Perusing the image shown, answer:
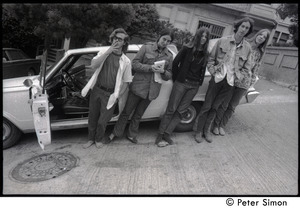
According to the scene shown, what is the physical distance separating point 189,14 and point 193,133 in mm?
12646

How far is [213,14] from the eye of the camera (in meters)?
15.0

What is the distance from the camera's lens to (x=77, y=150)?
3.64 m

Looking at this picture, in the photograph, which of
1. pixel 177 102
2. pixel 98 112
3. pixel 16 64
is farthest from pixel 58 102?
pixel 16 64

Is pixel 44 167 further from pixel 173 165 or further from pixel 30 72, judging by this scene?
pixel 30 72

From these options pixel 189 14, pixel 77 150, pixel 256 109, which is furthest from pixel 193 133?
pixel 189 14

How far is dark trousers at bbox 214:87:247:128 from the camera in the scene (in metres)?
3.80

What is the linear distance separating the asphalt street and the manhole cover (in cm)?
7

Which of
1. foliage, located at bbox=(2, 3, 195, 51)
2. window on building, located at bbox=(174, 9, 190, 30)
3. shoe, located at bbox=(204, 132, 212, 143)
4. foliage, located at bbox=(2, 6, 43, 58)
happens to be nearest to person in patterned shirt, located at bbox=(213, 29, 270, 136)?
shoe, located at bbox=(204, 132, 212, 143)

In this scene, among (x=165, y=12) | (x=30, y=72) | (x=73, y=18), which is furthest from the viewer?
(x=165, y=12)

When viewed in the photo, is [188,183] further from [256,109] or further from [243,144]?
[256,109]

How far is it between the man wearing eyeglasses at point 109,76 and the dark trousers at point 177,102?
0.75 metres

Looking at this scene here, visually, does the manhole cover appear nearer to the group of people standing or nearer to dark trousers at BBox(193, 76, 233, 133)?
the group of people standing

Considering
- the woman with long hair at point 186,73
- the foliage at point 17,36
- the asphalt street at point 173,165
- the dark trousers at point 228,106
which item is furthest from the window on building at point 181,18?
the woman with long hair at point 186,73

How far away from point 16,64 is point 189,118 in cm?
566
